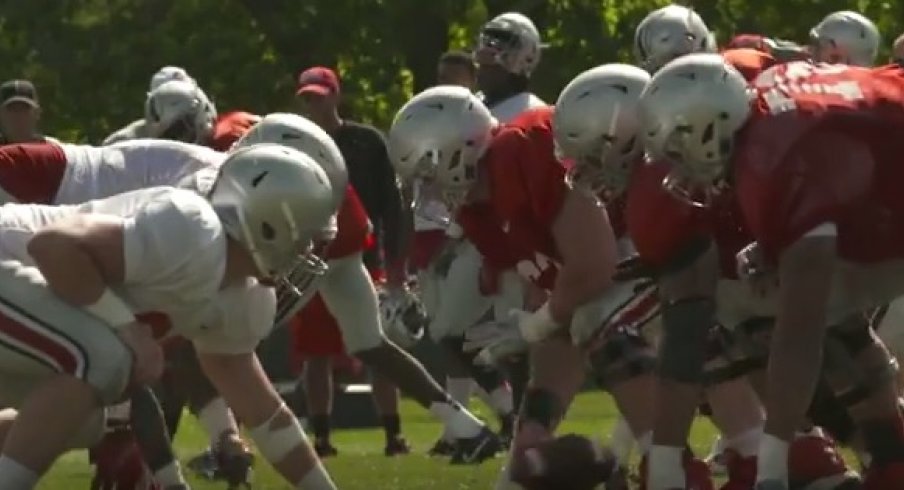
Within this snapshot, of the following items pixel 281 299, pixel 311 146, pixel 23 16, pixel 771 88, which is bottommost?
pixel 23 16

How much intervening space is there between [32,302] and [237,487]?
2070 millimetres

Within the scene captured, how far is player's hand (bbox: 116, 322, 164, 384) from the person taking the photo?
614 cm

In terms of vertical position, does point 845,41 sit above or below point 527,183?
below

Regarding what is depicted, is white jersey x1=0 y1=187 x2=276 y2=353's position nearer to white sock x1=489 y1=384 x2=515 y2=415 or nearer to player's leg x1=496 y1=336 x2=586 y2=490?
player's leg x1=496 y1=336 x2=586 y2=490

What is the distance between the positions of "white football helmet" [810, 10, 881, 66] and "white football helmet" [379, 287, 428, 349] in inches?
75.6

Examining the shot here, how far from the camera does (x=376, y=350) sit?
368 inches

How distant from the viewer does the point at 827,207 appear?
232 inches

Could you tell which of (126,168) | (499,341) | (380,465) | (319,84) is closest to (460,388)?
(319,84)

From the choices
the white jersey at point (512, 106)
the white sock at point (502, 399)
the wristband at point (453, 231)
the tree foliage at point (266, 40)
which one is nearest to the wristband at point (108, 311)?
the wristband at point (453, 231)

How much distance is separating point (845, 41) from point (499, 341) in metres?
2.50

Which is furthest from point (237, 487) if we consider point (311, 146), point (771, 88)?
point (771, 88)

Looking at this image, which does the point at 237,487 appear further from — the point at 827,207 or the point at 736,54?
the point at 827,207

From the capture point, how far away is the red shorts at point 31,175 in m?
7.73

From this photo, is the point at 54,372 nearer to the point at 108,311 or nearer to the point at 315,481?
the point at 108,311
